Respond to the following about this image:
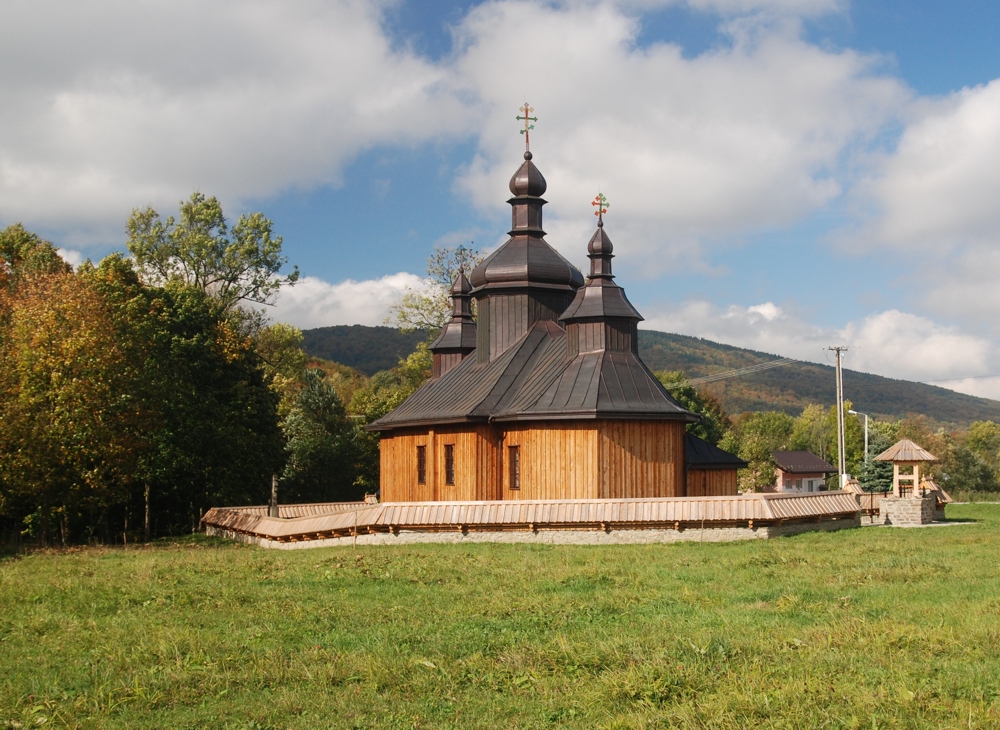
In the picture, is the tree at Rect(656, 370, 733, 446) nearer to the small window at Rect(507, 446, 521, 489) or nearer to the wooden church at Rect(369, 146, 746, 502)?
the wooden church at Rect(369, 146, 746, 502)

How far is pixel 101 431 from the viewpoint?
24375 millimetres

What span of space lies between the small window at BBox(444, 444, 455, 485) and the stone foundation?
37.5 ft

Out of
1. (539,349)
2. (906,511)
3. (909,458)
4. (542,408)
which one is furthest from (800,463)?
(542,408)

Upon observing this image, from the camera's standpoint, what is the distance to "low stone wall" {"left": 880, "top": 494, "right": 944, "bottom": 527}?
24562 millimetres

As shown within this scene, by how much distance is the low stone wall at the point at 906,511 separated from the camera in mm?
24562

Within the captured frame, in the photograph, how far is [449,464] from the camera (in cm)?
2762

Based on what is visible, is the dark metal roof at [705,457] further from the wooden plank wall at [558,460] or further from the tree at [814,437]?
the tree at [814,437]

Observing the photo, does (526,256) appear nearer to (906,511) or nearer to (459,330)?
(459,330)

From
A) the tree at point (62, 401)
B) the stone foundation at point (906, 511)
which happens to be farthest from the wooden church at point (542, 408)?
the tree at point (62, 401)

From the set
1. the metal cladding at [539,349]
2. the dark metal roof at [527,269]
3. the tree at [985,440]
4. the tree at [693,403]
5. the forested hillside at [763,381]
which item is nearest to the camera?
the metal cladding at [539,349]

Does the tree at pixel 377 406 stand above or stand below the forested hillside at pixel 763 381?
below

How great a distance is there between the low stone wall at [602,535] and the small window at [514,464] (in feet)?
13.0

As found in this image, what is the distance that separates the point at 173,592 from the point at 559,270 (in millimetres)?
19340

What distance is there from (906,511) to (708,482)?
5264 mm
